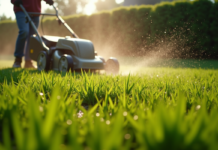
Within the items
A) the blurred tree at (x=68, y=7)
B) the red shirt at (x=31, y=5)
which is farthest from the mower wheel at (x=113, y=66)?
the blurred tree at (x=68, y=7)

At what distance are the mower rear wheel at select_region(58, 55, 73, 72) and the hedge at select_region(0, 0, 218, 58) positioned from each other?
5.81m

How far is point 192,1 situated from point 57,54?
7000mm

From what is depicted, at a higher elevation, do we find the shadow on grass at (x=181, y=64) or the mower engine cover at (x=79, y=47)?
the mower engine cover at (x=79, y=47)

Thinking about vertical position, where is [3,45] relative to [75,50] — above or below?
above

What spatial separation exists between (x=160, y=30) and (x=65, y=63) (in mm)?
6234

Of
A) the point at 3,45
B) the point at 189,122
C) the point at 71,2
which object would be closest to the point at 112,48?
the point at 189,122

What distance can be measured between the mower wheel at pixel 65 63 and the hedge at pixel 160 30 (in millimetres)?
5810

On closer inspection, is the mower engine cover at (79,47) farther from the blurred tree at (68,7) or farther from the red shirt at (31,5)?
the blurred tree at (68,7)

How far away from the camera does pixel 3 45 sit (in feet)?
57.5

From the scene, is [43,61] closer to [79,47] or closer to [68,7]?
[79,47]

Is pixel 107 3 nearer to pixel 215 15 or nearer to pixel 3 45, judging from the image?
pixel 3 45

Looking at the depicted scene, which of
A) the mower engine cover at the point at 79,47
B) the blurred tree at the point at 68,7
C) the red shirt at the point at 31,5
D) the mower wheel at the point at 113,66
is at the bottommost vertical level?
the mower wheel at the point at 113,66

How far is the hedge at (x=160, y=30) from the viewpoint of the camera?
8117mm

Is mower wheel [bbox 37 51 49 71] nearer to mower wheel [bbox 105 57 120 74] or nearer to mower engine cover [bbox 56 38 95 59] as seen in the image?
mower engine cover [bbox 56 38 95 59]
